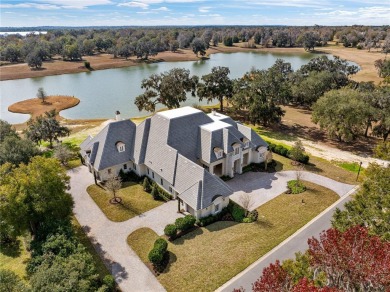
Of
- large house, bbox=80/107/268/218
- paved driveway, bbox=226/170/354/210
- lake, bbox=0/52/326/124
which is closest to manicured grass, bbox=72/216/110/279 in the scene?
large house, bbox=80/107/268/218

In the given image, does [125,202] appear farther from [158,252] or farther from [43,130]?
[43,130]

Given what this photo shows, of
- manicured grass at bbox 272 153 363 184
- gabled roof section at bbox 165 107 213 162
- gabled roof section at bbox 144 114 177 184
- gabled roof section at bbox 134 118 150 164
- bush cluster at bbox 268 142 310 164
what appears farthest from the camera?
bush cluster at bbox 268 142 310 164

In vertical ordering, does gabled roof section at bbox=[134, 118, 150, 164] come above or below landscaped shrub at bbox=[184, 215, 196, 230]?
above

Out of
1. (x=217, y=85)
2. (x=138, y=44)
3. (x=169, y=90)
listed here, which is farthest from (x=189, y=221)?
(x=138, y=44)

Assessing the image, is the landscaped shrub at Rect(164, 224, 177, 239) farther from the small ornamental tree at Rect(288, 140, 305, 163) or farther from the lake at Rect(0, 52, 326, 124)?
the lake at Rect(0, 52, 326, 124)

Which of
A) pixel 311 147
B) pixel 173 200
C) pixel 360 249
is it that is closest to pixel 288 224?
pixel 173 200

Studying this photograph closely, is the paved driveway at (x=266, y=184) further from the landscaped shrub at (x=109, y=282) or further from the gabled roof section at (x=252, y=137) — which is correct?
the landscaped shrub at (x=109, y=282)

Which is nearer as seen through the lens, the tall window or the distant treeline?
the tall window
